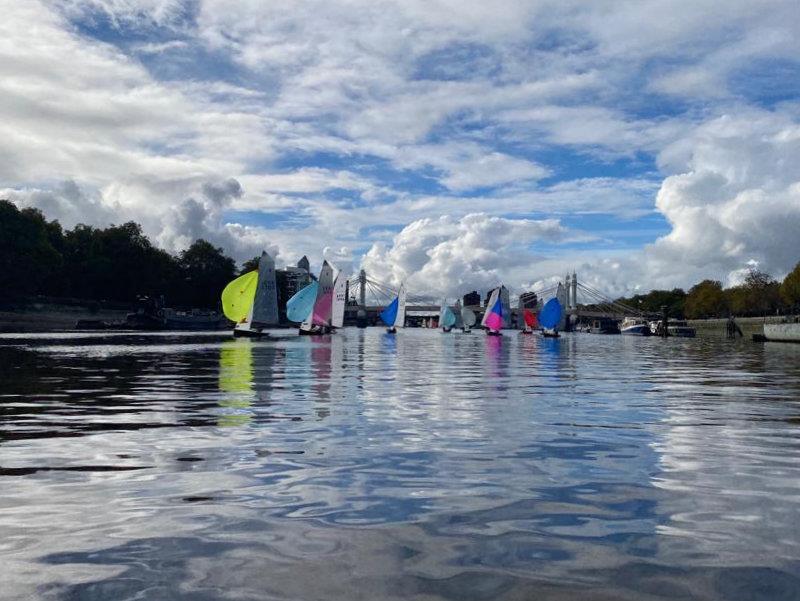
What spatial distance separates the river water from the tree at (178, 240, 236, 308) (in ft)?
583

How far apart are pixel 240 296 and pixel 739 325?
10564 cm

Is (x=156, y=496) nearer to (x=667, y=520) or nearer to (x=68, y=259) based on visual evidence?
(x=667, y=520)

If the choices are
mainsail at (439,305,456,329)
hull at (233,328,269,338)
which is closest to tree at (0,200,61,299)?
hull at (233,328,269,338)

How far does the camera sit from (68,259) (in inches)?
6097

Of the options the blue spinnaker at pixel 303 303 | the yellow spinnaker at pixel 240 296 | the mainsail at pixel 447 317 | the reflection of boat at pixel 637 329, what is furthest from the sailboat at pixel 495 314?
the reflection of boat at pixel 637 329

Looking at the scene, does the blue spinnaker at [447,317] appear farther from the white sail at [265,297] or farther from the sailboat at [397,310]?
the white sail at [265,297]

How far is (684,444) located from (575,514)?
534cm

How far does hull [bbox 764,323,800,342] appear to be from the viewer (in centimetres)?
9750

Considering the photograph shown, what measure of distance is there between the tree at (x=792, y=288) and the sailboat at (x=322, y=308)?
8951cm

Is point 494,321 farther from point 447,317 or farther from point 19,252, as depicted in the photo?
point 19,252

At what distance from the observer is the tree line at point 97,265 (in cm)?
12150

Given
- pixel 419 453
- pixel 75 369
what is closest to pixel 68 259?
pixel 75 369

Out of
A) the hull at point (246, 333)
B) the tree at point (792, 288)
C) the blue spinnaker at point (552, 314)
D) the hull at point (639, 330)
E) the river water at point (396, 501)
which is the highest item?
the tree at point (792, 288)

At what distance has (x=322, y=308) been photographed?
313 feet
